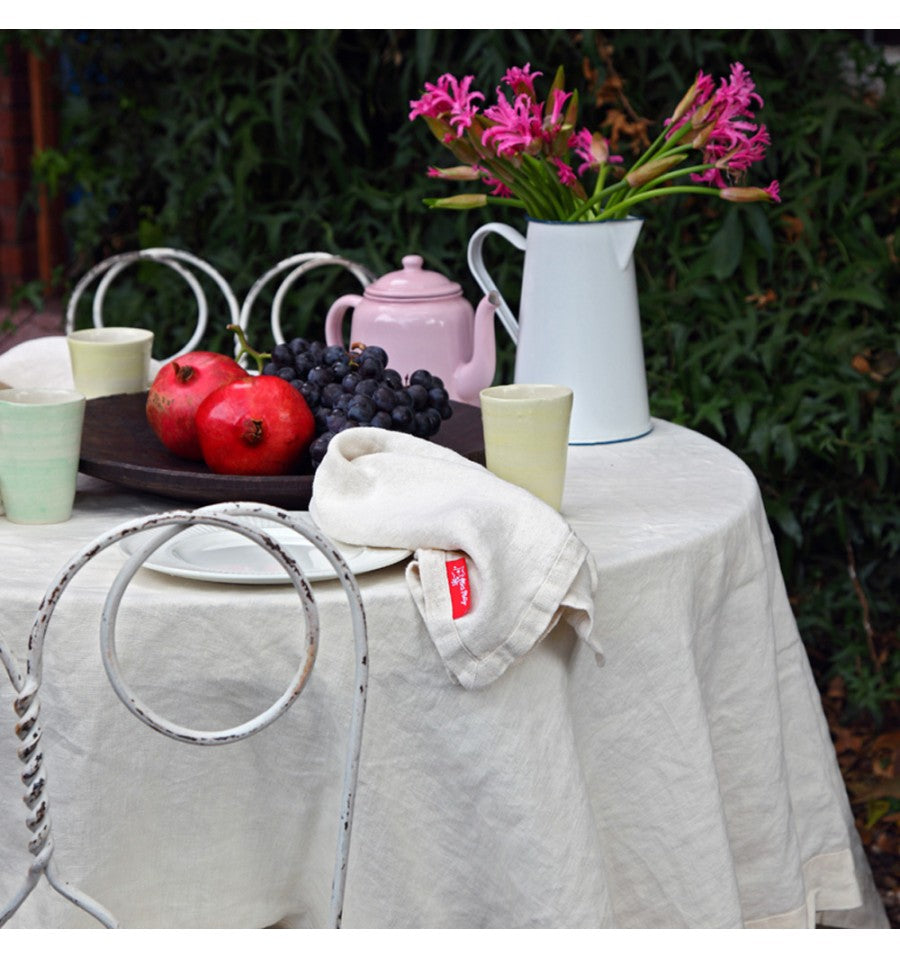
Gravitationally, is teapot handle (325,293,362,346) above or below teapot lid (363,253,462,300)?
below

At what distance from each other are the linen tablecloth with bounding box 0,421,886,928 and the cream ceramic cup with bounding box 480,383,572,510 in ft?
0.21

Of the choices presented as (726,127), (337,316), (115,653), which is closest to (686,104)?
(726,127)

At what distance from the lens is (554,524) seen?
1.16 m

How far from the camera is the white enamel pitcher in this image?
62.9 inches

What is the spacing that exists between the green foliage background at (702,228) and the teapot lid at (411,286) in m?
1.13

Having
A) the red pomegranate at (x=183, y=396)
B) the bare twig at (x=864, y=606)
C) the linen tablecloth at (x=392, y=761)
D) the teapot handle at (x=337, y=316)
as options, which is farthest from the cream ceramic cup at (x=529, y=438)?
the bare twig at (x=864, y=606)

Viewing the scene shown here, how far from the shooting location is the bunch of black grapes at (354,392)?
1390 mm

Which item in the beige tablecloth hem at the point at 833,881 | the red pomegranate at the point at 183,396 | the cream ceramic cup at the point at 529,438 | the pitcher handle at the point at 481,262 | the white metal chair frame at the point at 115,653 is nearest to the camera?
the white metal chair frame at the point at 115,653

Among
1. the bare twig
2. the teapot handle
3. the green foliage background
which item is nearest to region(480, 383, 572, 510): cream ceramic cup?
the teapot handle

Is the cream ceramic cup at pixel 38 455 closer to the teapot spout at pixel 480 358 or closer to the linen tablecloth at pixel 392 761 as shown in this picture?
the linen tablecloth at pixel 392 761

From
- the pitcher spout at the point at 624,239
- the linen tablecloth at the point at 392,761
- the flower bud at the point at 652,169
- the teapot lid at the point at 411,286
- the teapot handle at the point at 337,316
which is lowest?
the linen tablecloth at the point at 392,761

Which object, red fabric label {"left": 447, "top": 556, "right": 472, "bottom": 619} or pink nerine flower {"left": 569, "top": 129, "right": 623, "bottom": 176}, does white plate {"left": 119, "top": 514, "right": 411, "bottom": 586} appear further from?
pink nerine flower {"left": 569, "top": 129, "right": 623, "bottom": 176}

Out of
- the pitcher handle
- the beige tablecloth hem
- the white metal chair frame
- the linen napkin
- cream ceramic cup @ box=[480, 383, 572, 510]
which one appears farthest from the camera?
the pitcher handle
